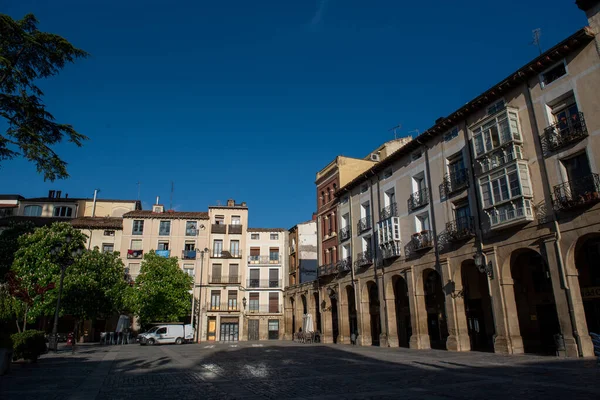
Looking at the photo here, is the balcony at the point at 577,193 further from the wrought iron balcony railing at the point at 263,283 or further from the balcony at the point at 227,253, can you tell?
the balcony at the point at 227,253

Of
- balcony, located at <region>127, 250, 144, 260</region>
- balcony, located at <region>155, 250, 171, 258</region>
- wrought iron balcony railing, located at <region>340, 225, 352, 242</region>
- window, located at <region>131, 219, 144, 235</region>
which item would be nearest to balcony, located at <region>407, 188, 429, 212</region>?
wrought iron balcony railing, located at <region>340, 225, 352, 242</region>

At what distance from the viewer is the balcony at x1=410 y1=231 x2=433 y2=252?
25500mm

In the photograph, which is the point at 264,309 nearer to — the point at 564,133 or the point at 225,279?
the point at 225,279

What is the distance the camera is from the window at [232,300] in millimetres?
53312

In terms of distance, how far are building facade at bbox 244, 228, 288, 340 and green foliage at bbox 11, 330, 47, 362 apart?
3610 cm

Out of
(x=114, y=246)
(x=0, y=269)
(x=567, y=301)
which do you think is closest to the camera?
(x=567, y=301)

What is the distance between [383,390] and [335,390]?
1171mm

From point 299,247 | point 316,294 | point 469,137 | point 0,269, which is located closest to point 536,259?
point 469,137

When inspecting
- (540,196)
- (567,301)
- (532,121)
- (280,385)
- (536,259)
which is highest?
(532,121)

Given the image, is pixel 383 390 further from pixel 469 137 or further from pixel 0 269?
pixel 0 269

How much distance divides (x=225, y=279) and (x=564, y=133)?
4370 cm

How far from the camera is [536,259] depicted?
23.1 m

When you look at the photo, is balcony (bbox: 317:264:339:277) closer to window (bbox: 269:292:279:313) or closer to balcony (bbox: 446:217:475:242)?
balcony (bbox: 446:217:475:242)

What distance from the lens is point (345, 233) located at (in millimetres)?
36406
